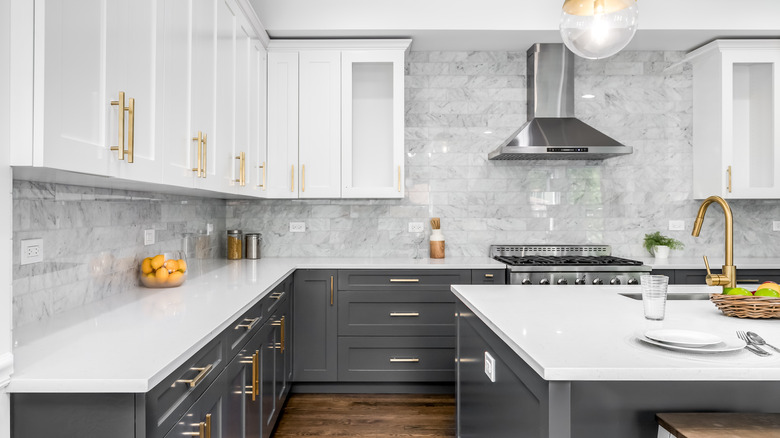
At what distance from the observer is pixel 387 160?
3961 mm

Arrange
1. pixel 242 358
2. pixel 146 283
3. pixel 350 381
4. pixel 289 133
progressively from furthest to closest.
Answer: pixel 289 133 < pixel 350 381 < pixel 146 283 < pixel 242 358

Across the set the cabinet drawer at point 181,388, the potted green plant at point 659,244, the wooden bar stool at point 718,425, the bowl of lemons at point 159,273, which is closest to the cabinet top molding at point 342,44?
the bowl of lemons at point 159,273

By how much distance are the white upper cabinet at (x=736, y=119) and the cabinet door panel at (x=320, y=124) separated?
2.87 m

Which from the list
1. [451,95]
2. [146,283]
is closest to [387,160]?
[451,95]

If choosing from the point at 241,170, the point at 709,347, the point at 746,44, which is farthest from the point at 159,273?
the point at 746,44

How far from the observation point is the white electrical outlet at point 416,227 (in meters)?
3.95

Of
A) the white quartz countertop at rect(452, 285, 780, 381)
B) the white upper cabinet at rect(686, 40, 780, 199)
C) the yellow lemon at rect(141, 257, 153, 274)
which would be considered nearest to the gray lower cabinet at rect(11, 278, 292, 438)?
the yellow lemon at rect(141, 257, 153, 274)

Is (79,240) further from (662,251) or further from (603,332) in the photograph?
(662,251)

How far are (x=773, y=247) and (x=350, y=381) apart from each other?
3618mm

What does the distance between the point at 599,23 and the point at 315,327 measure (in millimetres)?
2479

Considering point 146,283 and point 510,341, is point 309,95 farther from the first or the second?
point 510,341

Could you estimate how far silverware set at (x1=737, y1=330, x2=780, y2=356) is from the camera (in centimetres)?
124

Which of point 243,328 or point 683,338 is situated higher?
point 683,338

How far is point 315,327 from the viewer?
10.9 feet
